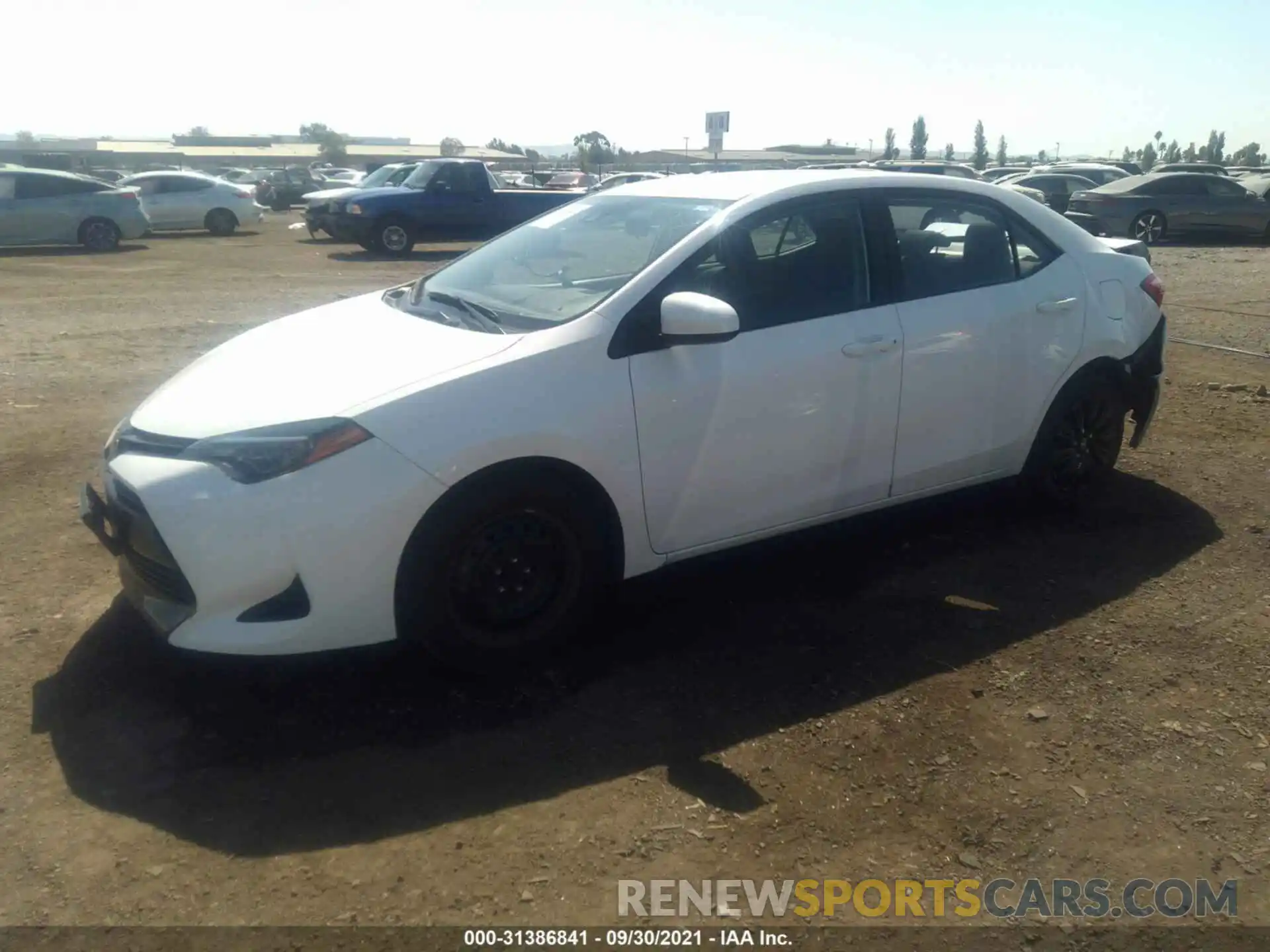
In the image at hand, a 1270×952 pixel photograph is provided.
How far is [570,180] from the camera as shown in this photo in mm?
36531

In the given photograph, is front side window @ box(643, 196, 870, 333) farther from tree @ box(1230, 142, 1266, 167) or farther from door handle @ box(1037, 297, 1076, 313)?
tree @ box(1230, 142, 1266, 167)

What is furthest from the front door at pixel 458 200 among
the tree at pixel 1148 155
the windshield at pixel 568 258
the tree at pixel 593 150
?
the tree at pixel 1148 155

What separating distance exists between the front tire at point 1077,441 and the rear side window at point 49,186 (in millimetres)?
19322

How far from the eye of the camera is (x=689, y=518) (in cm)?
392

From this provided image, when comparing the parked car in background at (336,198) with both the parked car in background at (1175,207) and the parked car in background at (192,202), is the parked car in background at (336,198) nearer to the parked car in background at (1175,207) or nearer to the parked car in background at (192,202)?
the parked car in background at (192,202)

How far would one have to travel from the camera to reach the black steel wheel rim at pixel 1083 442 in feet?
16.9

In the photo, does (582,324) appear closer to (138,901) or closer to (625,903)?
(625,903)

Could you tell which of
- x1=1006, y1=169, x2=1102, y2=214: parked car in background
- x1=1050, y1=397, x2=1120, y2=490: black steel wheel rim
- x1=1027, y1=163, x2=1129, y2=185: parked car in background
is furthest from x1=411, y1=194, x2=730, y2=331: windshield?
x1=1027, y1=163, x2=1129, y2=185: parked car in background

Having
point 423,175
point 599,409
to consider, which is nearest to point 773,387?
point 599,409

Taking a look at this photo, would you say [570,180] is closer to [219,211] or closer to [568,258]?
[219,211]

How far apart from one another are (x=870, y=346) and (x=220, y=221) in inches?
919

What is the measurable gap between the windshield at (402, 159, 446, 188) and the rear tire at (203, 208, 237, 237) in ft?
23.1

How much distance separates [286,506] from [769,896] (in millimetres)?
1762

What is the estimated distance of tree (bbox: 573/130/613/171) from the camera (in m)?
60.6
